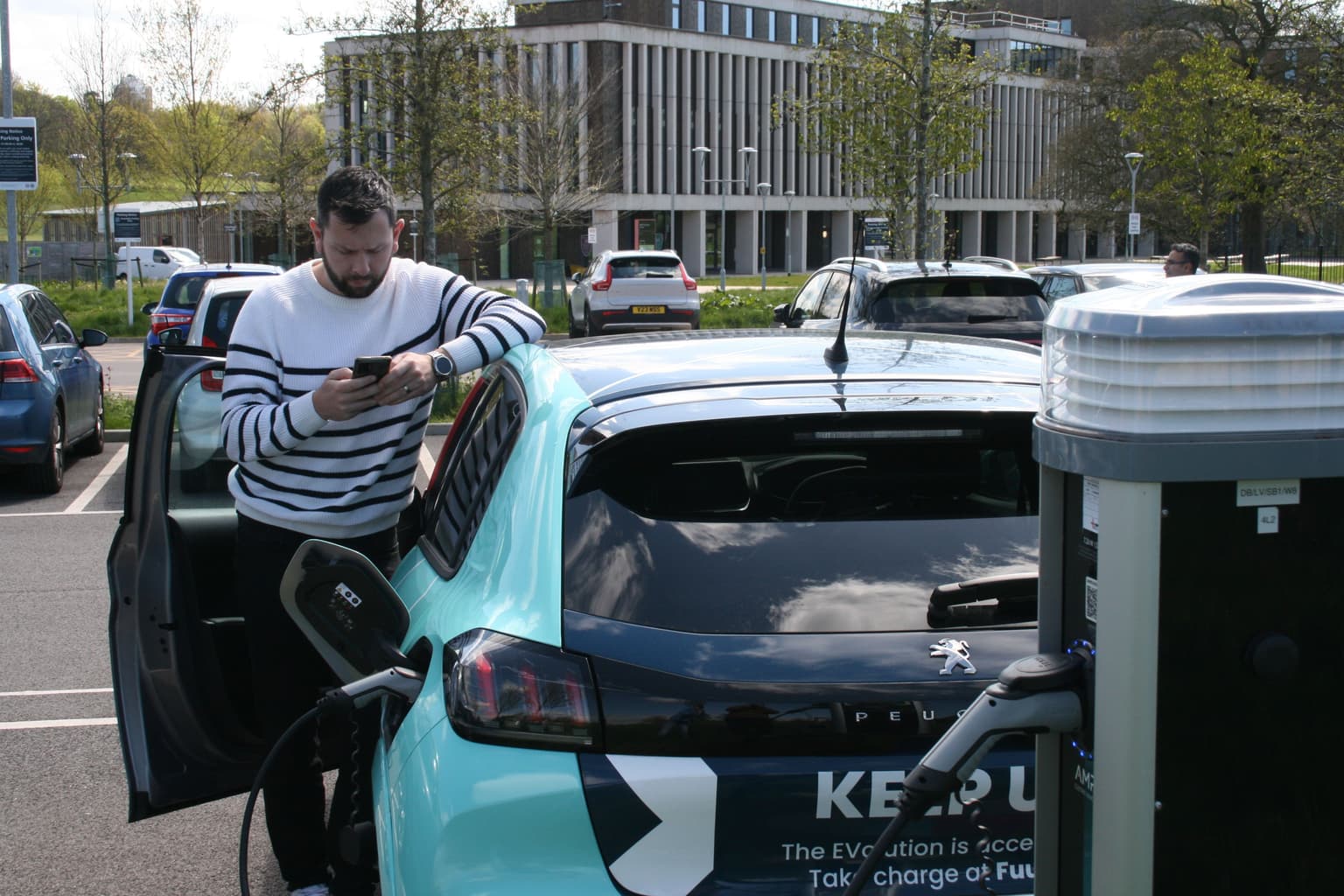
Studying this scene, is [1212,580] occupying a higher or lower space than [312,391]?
lower

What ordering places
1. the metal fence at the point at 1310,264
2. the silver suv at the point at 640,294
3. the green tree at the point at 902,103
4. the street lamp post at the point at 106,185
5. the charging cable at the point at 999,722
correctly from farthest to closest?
the street lamp post at the point at 106,185
the metal fence at the point at 1310,264
the green tree at the point at 902,103
the silver suv at the point at 640,294
the charging cable at the point at 999,722

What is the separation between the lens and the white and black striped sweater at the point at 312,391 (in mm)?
3445

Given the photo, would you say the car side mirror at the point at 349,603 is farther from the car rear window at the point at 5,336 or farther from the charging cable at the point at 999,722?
the car rear window at the point at 5,336

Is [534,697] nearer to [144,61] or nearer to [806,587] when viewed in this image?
[806,587]

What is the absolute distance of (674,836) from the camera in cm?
224

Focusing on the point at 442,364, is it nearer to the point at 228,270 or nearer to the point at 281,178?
the point at 228,270

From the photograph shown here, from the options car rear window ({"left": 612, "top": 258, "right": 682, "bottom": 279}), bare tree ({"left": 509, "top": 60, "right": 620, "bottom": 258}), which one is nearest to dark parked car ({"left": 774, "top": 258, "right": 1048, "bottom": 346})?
car rear window ({"left": 612, "top": 258, "right": 682, "bottom": 279})

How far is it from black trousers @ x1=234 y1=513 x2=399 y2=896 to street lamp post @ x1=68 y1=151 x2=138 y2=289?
45.5 meters

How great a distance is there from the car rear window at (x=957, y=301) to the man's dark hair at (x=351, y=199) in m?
8.82

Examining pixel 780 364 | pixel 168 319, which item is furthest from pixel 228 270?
pixel 780 364

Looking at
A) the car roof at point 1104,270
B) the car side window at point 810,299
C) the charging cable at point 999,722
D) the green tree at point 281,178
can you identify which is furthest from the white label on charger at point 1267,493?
the green tree at point 281,178

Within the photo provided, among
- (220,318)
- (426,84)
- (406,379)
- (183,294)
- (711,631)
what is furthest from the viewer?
(426,84)

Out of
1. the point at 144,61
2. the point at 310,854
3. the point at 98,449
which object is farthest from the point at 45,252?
the point at 310,854

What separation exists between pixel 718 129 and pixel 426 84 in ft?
162
